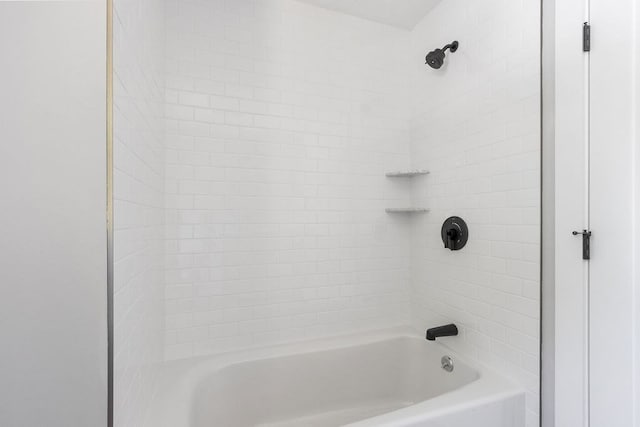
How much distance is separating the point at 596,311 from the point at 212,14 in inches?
86.0

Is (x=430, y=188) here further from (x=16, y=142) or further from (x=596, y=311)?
(x=16, y=142)

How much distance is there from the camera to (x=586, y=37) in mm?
1008

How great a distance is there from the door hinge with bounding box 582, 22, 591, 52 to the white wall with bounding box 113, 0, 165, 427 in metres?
1.47

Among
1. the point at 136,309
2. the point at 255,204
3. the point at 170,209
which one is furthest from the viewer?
the point at 255,204

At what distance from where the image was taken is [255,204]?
1.63 meters

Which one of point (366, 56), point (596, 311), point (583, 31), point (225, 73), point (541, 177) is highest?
point (366, 56)

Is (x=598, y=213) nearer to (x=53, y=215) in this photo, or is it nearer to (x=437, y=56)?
(x=437, y=56)

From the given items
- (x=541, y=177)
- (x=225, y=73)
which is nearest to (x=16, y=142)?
(x=225, y=73)

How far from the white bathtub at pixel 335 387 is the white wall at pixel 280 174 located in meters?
0.14

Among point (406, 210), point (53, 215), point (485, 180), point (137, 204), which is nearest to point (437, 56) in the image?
point (485, 180)

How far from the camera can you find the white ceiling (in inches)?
67.5

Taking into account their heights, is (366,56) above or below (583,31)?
above

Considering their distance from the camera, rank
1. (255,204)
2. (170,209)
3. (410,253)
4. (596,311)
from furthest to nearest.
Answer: (410,253) < (255,204) < (170,209) < (596,311)

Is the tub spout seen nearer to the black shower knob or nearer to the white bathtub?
the white bathtub
